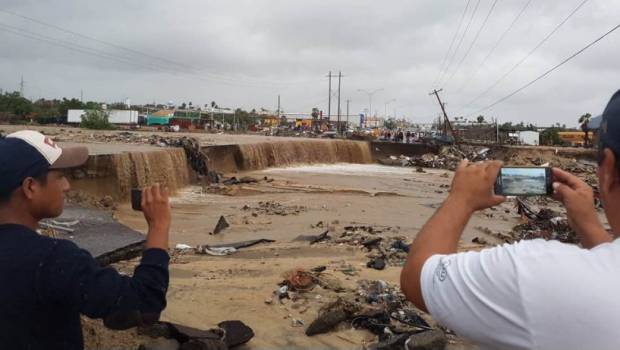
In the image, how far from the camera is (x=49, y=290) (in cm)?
157

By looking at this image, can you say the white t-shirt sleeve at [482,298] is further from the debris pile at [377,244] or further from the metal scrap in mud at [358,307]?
the debris pile at [377,244]

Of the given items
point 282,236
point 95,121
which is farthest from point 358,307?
point 95,121

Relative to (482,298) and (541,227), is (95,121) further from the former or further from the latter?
(482,298)

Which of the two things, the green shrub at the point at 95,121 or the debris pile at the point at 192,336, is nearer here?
the debris pile at the point at 192,336

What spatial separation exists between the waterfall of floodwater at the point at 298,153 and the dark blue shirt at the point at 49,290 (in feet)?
79.9

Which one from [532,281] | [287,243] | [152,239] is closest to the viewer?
[532,281]

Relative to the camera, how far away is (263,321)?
502 cm

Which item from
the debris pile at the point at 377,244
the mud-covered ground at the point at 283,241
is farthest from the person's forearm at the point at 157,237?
the debris pile at the point at 377,244

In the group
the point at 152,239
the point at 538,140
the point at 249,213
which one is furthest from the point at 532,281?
the point at 538,140

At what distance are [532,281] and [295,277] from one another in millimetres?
5115

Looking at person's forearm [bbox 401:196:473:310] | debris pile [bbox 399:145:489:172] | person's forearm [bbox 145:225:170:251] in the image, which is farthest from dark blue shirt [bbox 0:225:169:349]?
debris pile [bbox 399:145:489:172]

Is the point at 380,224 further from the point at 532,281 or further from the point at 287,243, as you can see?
the point at 532,281

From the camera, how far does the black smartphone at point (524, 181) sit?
1.58 m

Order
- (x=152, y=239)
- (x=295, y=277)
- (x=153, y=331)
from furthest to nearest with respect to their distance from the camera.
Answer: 1. (x=295, y=277)
2. (x=153, y=331)
3. (x=152, y=239)
